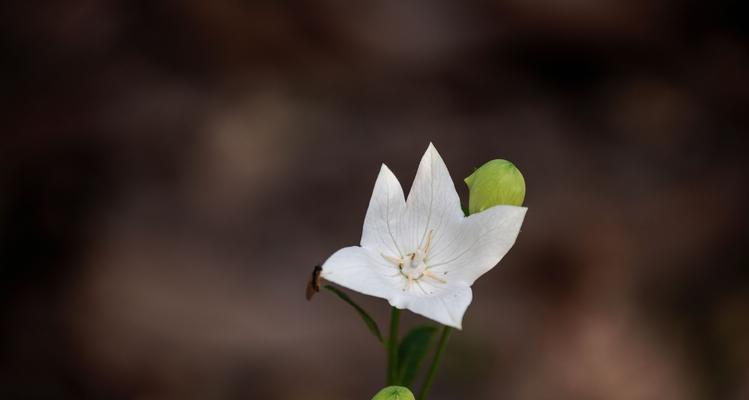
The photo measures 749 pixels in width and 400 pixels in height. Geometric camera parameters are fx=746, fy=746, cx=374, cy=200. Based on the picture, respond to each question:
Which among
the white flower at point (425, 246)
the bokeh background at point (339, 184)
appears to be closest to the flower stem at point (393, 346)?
the white flower at point (425, 246)

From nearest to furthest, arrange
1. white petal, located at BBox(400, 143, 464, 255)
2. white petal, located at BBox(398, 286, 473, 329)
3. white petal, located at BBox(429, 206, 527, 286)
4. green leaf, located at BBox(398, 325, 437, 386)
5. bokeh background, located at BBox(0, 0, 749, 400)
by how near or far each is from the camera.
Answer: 1. white petal, located at BBox(398, 286, 473, 329)
2. white petal, located at BBox(429, 206, 527, 286)
3. white petal, located at BBox(400, 143, 464, 255)
4. green leaf, located at BBox(398, 325, 437, 386)
5. bokeh background, located at BBox(0, 0, 749, 400)

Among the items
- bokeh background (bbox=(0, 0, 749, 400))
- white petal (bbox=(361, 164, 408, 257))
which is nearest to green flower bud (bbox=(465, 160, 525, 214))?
white petal (bbox=(361, 164, 408, 257))

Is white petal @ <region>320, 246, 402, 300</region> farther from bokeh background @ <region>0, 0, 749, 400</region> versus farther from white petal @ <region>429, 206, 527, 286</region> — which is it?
bokeh background @ <region>0, 0, 749, 400</region>

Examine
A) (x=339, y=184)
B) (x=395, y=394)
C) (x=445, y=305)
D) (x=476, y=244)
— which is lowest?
(x=395, y=394)

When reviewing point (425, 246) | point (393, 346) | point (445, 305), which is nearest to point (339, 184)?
point (425, 246)

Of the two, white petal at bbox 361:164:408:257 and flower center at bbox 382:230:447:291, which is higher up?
white petal at bbox 361:164:408:257

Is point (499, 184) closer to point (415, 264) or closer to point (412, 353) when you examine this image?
point (415, 264)
